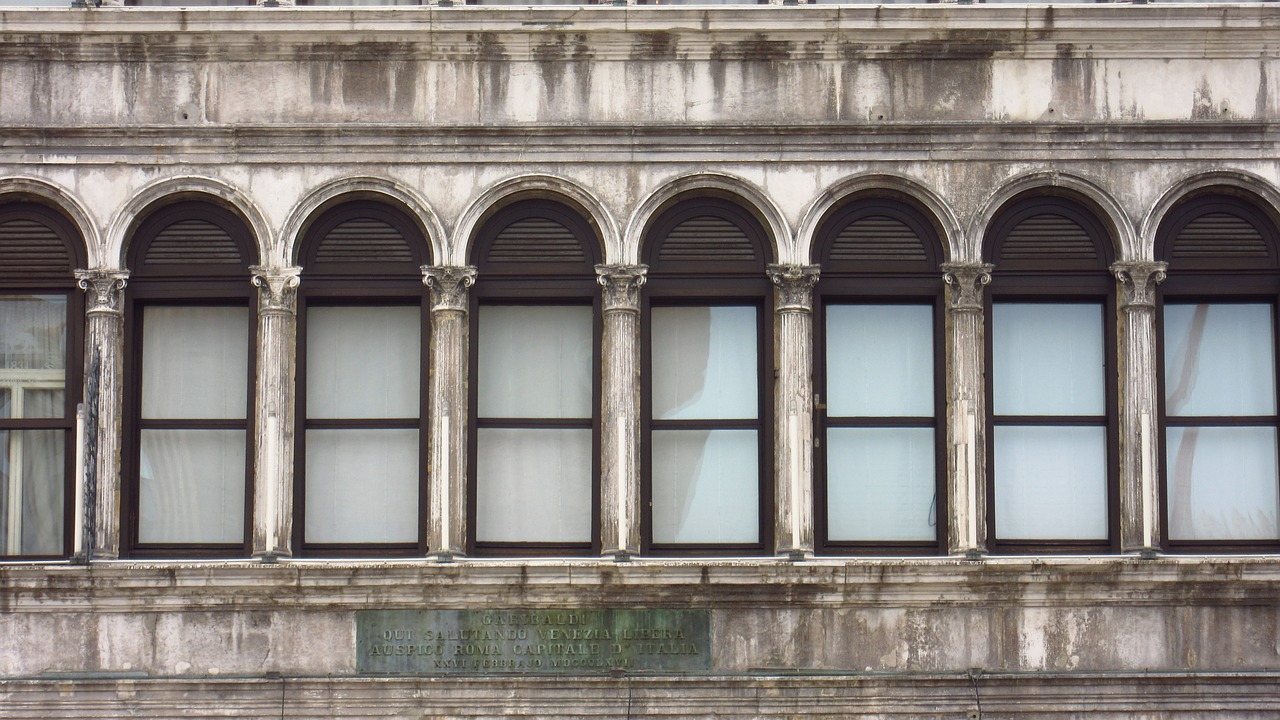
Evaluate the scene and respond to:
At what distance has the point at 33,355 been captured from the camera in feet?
52.8

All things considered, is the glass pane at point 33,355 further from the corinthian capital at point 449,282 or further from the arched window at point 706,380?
the arched window at point 706,380

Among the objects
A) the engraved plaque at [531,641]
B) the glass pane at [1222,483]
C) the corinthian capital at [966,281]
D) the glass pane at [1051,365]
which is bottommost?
the engraved plaque at [531,641]

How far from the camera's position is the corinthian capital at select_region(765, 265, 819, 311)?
15.8 meters

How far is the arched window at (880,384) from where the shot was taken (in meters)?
16.0

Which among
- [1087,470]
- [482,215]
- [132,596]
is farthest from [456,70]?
[1087,470]

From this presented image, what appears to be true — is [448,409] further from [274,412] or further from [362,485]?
[274,412]

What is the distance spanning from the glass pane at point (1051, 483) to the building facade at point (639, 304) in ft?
0.09

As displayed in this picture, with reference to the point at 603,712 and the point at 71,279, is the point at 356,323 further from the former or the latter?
the point at 603,712

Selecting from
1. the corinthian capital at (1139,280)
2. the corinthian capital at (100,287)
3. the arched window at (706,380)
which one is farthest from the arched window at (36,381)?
the corinthian capital at (1139,280)

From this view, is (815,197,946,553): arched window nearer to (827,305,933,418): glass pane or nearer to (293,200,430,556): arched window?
(827,305,933,418): glass pane

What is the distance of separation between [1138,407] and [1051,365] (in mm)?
887

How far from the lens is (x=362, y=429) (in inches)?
634

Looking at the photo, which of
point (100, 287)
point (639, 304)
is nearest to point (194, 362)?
point (100, 287)

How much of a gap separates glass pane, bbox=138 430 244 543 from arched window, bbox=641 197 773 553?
3625 mm
